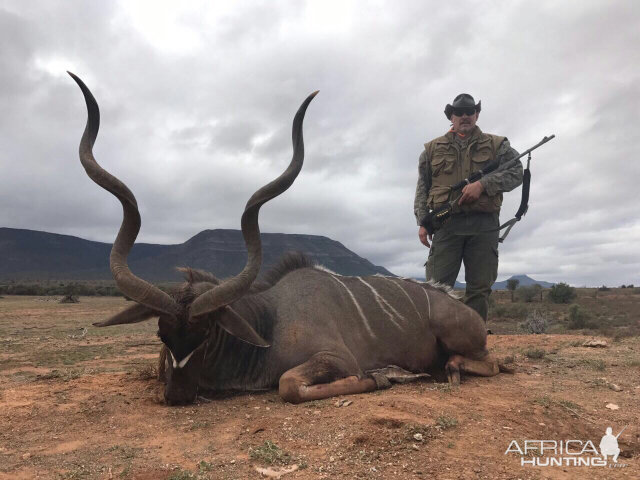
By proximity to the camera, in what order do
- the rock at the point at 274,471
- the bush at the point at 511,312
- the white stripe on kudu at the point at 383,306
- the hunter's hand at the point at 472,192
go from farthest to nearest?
1. the bush at the point at 511,312
2. the hunter's hand at the point at 472,192
3. the white stripe on kudu at the point at 383,306
4. the rock at the point at 274,471

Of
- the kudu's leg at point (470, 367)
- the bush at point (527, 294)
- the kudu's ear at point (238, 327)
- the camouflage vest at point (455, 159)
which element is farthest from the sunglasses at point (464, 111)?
the bush at point (527, 294)

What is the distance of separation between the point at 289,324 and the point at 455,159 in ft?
11.8

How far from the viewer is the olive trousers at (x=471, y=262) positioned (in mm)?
6391

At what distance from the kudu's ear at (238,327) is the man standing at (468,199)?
3.08 metres

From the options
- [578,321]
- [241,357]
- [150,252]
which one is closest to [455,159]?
[241,357]

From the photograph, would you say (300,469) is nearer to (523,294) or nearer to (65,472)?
(65,472)

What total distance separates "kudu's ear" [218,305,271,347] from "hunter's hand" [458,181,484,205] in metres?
3.45

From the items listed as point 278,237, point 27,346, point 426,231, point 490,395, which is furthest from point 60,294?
point 278,237

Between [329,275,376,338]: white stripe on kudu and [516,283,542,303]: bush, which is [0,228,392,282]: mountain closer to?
[516,283,542,303]: bush

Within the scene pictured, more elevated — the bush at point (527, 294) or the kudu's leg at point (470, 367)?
the bush at point (527, 294)

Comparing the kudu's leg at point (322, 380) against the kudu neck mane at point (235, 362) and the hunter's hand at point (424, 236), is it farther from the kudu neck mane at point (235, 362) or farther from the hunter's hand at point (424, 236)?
the hunter's hand at point (424, 236)

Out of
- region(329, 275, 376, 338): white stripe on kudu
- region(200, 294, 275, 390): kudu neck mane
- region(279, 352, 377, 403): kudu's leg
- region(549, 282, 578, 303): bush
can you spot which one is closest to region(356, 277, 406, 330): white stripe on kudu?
region(329, 275, 376, 338): white stripe on kudu

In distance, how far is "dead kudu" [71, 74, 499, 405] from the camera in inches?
165

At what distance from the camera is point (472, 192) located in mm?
6195
